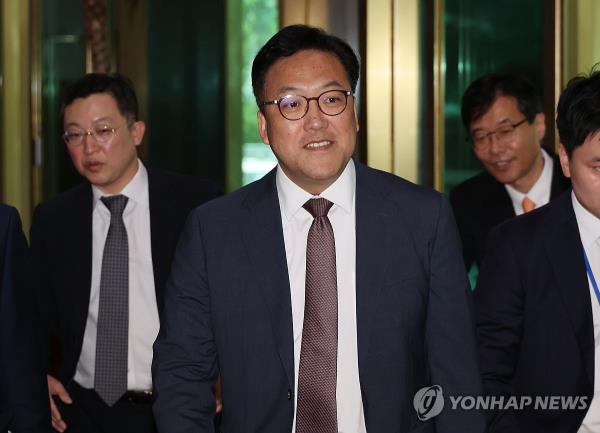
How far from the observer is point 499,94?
4.59m

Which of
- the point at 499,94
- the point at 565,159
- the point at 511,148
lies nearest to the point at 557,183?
the point at 511,148

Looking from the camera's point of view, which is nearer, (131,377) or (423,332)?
(423,332)

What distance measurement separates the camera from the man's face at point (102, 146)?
4.09m

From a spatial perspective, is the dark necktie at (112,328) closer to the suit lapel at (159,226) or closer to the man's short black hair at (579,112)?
the suit lapel at (159,226)

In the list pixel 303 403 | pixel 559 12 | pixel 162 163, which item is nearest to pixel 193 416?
pixel 303 403

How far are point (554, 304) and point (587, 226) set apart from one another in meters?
0.25

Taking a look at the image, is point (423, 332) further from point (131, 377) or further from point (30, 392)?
point (131, 377)

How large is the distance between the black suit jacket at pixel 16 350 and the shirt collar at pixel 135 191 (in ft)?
3.58

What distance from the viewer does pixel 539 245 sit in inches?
112

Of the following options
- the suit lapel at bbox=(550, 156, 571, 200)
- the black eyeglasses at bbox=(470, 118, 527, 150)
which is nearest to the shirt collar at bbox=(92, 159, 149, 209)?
the black eyeglasses at bbox=(470, 118, 527, 150)

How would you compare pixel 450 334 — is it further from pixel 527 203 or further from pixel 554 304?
pixel 527 203

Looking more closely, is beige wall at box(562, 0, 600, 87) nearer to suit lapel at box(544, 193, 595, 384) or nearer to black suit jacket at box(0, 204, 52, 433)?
suit lapel at box(544, 193, 595, 384)

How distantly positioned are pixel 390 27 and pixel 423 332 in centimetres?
339
